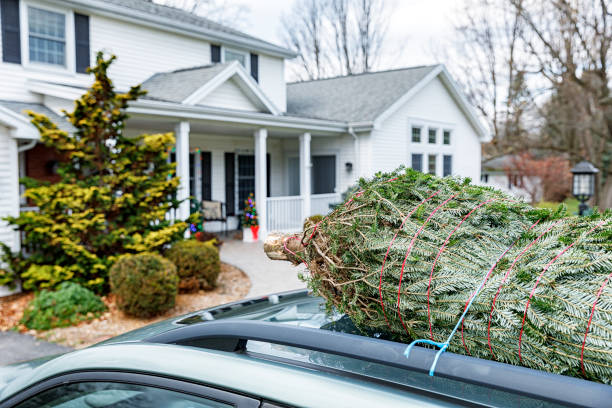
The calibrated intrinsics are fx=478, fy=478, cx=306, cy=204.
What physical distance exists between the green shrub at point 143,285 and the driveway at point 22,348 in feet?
3.35

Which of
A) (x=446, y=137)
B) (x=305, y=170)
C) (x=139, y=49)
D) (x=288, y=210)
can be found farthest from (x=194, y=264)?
(x=446, y=137)

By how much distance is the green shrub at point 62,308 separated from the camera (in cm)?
648

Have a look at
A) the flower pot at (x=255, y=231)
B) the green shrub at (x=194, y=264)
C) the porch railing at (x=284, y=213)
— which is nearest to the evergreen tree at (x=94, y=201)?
the green shrub at (x=194, y=264)

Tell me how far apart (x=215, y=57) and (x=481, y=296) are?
44.8 ft

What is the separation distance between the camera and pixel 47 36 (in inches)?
399

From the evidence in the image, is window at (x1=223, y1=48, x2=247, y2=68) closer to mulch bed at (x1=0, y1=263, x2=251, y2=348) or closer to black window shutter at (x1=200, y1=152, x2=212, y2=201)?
black window shutter at (x1=200, y1=152, x2=212, y2=201)

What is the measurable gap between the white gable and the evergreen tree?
3482 millimetres

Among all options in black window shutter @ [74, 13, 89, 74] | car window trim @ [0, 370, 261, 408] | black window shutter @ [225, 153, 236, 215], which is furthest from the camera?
black window shutter @ [225, 153, 236, 215]

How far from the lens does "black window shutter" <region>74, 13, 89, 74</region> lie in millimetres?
10664

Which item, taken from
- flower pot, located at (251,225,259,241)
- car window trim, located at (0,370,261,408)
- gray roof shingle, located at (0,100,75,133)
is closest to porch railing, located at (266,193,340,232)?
flower pot, located at (251,225,259,241)

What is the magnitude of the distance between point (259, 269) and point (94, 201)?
3449mm

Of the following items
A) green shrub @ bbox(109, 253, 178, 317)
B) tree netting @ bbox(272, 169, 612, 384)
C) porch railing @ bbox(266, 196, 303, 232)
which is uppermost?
tree netting @ bbox(272, 169, 612, 384)

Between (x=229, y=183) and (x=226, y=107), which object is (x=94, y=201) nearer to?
(x=226, y=107)

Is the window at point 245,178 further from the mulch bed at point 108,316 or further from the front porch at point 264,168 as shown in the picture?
the mulch bed at point 108,316
